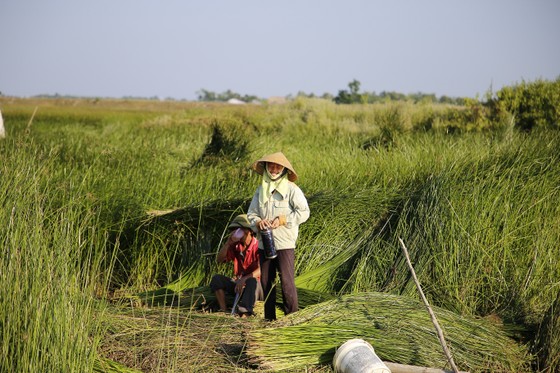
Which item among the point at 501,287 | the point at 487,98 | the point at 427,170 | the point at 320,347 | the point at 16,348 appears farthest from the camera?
the point at 487,98

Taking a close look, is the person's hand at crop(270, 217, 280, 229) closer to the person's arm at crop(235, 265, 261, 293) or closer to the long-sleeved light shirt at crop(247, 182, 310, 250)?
the long-sleeved light shirt at crop(247, 182, 310, 250)

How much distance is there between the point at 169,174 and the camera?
362 inches

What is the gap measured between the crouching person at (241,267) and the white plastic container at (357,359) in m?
1.33

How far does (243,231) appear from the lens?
630 cm

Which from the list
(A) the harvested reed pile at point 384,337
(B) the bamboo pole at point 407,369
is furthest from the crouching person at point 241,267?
(B) the bamboo pole at point 407,369

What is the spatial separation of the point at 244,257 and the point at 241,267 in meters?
0.10

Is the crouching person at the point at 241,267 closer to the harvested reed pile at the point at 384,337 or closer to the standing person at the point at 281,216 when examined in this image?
the standing person at the point at 281,216

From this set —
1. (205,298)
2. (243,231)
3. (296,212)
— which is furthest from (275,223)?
(205,298)

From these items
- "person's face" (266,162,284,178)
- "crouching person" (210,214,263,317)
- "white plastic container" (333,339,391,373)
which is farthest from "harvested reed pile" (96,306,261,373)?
"person's face" (266,162,284,178)

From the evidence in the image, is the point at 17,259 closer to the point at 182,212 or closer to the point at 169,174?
the point at 182,212

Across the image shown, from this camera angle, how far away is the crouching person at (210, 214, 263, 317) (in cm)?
610

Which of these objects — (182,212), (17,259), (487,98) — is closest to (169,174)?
(182,212)

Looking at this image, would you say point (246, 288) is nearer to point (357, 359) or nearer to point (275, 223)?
point (275, 223)

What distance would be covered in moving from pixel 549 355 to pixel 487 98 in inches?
478
